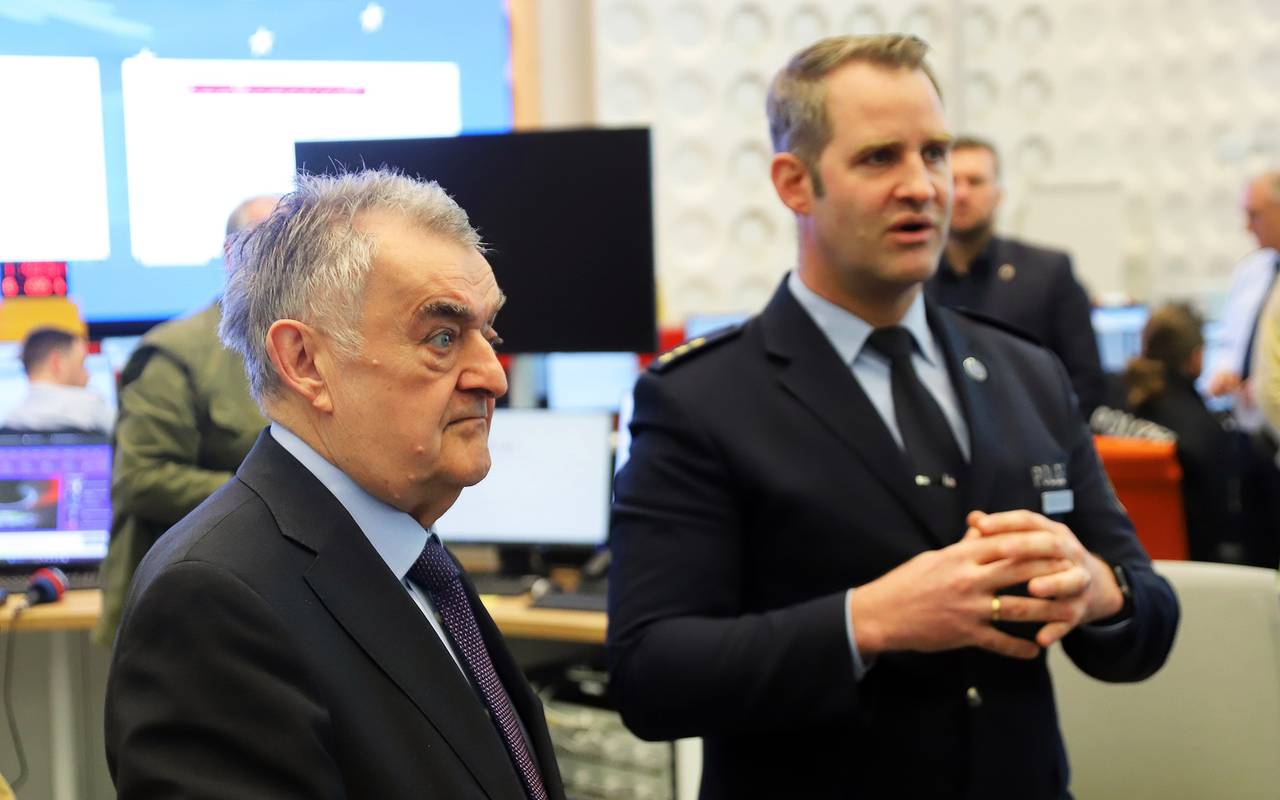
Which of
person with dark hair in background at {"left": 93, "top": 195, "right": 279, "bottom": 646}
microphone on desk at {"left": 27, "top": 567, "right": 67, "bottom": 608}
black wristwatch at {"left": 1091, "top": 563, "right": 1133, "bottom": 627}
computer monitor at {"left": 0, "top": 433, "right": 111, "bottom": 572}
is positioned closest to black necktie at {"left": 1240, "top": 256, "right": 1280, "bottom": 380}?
black wristwatch at {"left": 1091, "top": 563, "right": 1133, "bottom": 627}

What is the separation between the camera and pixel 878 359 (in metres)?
1.79

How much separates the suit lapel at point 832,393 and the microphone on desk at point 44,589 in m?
2.52

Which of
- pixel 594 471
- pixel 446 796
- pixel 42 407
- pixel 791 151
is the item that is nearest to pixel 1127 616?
pixel 791 151

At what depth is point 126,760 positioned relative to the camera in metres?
0.99

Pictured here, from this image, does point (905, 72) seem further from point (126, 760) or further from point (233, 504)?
point (126, 760)

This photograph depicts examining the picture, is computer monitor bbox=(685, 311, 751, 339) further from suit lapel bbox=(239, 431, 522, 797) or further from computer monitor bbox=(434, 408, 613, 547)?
suit lapel bbox=(239, 431, 522, 797)

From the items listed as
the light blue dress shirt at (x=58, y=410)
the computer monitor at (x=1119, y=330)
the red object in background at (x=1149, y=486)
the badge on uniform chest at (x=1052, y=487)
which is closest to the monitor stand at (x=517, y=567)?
the light blue dress shirt at (x=58, y=410)

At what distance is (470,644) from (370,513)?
19 centimetres

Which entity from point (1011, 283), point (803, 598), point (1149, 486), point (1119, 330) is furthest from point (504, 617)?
point (1119, 330)

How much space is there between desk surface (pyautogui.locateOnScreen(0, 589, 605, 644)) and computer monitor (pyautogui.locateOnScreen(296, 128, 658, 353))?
0.70 metres

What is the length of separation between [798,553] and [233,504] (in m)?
0.78

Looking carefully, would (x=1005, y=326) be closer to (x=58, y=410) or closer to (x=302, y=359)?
(x=302, y=359)

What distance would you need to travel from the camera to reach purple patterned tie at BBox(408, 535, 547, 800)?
1.27 meters

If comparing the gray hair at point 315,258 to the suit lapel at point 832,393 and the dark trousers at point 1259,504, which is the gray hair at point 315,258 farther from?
the dark trousers at point 1259,504
